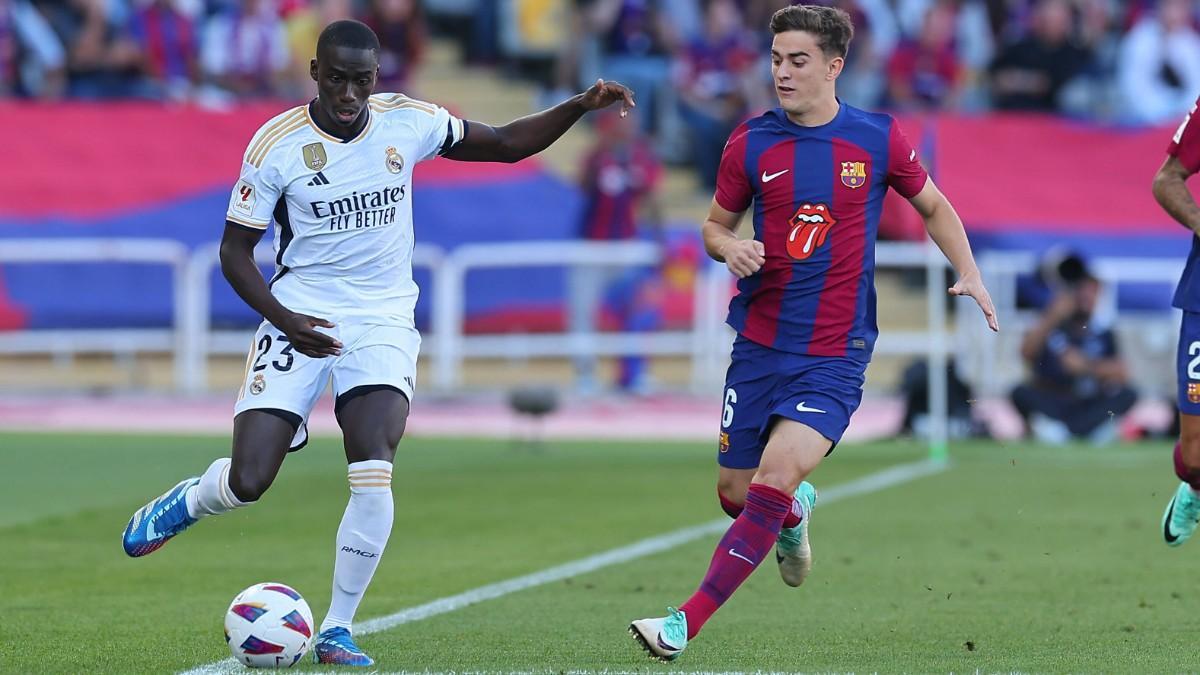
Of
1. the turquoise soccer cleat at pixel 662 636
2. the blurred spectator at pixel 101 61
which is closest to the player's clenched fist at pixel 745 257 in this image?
the turquoise soccer cleat at pixel 662 636

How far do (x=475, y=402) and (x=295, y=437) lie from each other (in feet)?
42.6

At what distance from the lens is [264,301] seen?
764 centimetres

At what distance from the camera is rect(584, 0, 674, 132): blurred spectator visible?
2491 cm

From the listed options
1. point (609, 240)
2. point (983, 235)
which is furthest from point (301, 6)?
point (983, 235)

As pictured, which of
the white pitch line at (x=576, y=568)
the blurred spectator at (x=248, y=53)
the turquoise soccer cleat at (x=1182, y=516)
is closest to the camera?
the white pitch line at (x=576, y=568)

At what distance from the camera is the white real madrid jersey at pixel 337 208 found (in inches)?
306

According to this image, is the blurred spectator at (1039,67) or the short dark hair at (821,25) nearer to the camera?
the short dark hair at (821,25)

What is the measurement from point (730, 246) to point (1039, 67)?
1866 centimetres

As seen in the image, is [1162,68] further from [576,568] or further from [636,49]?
[576,568]

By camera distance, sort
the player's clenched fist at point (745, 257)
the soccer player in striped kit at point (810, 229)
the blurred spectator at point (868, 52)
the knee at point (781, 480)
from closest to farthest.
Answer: the player's clenched fist at point (745, 257) → the knee at point (781, 480) → the soccer player in striped kit at point (810, 229) → the blurred spectator at point (868, 52)

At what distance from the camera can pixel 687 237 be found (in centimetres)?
2184

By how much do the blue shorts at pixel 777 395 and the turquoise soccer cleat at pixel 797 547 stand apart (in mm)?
631

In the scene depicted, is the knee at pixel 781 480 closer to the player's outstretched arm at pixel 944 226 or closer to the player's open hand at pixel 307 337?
the player's outstretched arm at pixel 944 226

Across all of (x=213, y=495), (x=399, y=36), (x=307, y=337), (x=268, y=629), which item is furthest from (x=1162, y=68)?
(x=268, y=629)
